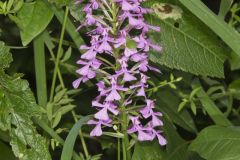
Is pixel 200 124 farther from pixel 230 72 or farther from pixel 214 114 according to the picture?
pixel 214 114

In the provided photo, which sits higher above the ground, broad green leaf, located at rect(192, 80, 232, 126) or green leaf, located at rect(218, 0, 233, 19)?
green leaf, located at rect(218, 0, 233, 19)

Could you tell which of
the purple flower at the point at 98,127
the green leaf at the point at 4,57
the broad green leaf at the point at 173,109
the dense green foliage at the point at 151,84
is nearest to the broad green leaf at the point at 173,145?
the dense green foliage at the point at 151,84

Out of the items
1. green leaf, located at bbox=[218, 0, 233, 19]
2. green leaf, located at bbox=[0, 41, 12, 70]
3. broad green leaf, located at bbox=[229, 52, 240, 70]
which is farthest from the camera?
broad green leaf, located at bbox=[229, 52, 240, 70]

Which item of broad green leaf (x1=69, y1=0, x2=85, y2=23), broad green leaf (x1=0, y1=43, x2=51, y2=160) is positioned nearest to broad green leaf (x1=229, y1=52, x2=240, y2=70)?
broad green leaf (x1=69, y1=0, x2=85, y2=23)

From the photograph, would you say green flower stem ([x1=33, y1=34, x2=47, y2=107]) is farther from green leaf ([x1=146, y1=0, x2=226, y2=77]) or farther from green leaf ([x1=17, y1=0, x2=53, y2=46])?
green leaf ([x1=146, y1=0, x2=226, y2=77])

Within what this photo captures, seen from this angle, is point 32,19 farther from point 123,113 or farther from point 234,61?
point 234,61

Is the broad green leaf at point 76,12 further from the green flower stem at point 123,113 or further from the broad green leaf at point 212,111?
the broad green leaf at point 212,111
